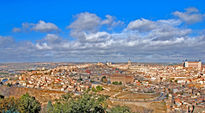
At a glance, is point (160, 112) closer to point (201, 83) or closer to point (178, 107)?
point (178, 107)

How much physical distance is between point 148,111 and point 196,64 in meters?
121

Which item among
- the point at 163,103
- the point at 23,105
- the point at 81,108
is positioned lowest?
the point at 163,103

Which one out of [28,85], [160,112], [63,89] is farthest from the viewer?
[28,85]

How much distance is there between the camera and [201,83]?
246 feet

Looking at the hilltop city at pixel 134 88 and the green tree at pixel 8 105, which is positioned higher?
the green tree at pixel 8 105

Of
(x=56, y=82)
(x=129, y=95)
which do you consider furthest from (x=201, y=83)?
(x=56, y=82)

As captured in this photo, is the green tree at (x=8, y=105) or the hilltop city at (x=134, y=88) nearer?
the green tree at (x=8, y=105)

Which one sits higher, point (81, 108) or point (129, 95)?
point (81, 108)

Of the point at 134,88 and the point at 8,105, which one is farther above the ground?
the point at 8,105

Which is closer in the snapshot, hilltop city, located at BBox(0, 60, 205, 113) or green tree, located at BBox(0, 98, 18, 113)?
green tree, located at BBox(0, 98, 18, 113)

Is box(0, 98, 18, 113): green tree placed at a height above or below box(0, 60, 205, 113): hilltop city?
above

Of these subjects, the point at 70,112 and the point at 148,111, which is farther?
the point at 148,111

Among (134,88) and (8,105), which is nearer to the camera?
(8,105)

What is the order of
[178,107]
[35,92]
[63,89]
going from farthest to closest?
[63,89], [35,92], [178,107]
